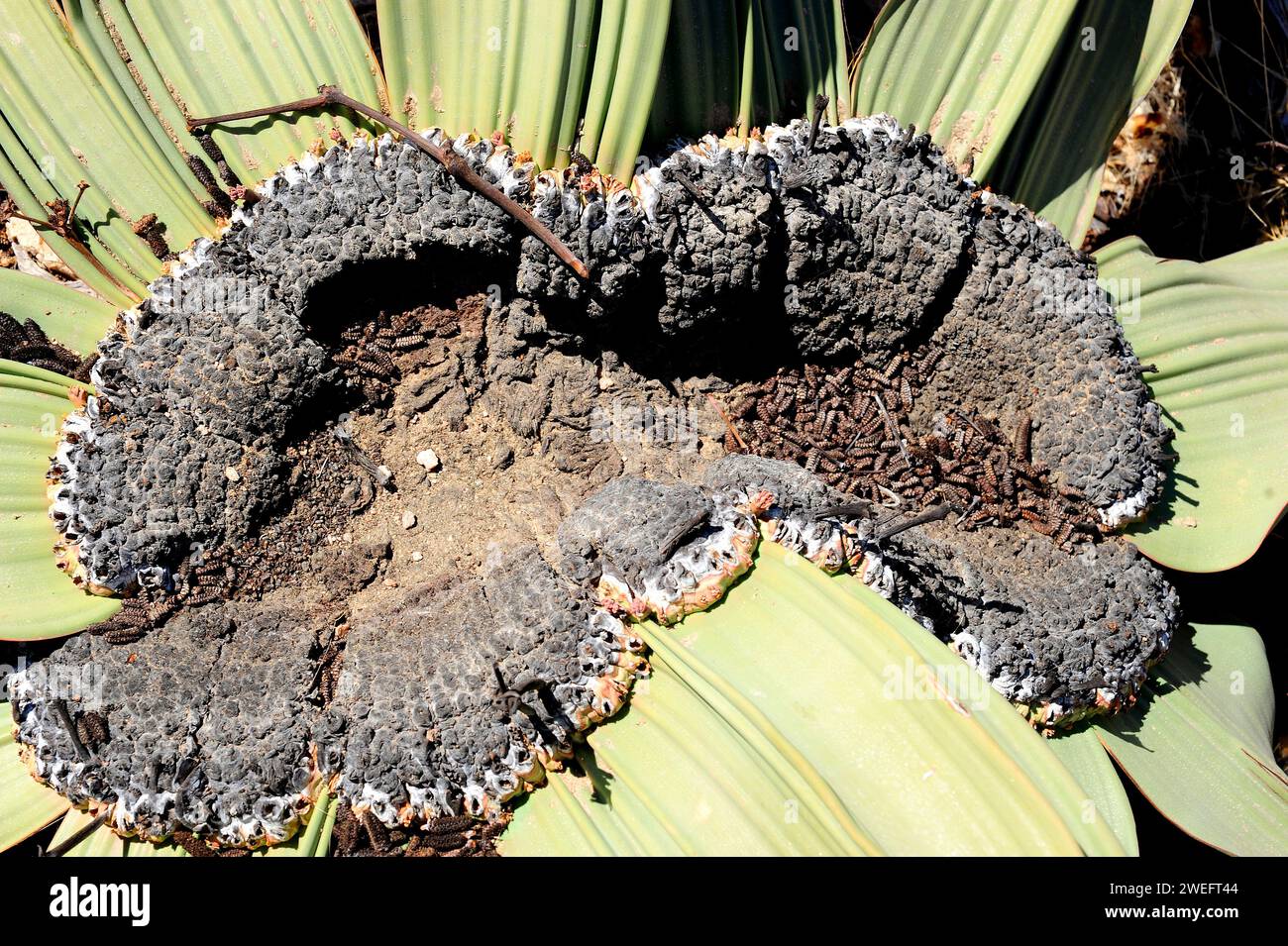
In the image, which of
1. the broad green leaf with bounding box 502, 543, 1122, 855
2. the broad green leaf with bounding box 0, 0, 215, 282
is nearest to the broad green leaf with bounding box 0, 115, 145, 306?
the broad green leaf with bounding box 0, 0, 215, 282

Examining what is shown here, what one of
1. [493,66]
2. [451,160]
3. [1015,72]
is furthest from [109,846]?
[1015,72]

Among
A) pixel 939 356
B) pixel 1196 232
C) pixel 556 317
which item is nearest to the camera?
pixel 556 317

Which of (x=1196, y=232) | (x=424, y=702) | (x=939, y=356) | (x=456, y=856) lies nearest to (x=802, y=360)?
(x=939, y=356)

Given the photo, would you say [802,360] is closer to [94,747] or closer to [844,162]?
[844,162]

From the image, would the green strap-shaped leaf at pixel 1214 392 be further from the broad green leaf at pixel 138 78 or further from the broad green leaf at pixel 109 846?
the broad green leaf at pixel 109 846

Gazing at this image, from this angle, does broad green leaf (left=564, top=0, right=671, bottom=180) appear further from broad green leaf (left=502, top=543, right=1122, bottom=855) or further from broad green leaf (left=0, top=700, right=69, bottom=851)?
broad green leaf (left=0, top=700, right=69, bottom=851)
